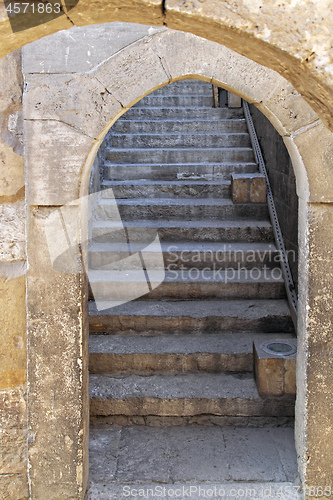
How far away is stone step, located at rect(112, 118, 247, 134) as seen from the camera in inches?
289

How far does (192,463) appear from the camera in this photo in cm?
386

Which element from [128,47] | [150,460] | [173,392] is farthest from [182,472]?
[128,47]

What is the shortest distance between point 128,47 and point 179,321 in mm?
2966

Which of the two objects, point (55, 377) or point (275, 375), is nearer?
point (55, 377)

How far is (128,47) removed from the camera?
9.54 ft

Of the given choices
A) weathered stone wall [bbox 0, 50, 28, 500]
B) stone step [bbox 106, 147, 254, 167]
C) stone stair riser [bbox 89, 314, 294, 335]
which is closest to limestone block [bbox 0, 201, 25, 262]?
weathered stone wall [bbox 0, 50, 28, 500]

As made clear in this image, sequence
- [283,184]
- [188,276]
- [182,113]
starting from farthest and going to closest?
1. [182,113]
2. [283,184]
3. [188,276]

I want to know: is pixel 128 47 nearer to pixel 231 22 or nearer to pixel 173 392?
pixel 231 22

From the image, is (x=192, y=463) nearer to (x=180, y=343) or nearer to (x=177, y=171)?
(x=180, y=343)

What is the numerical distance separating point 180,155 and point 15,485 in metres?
4.79

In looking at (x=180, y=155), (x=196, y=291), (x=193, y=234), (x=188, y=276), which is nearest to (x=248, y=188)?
(x=193, y=234)

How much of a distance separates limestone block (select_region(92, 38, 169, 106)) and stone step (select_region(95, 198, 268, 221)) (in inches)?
129

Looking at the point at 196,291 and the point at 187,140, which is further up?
the point at 187,140

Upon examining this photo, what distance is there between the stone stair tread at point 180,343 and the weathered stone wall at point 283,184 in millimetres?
896
